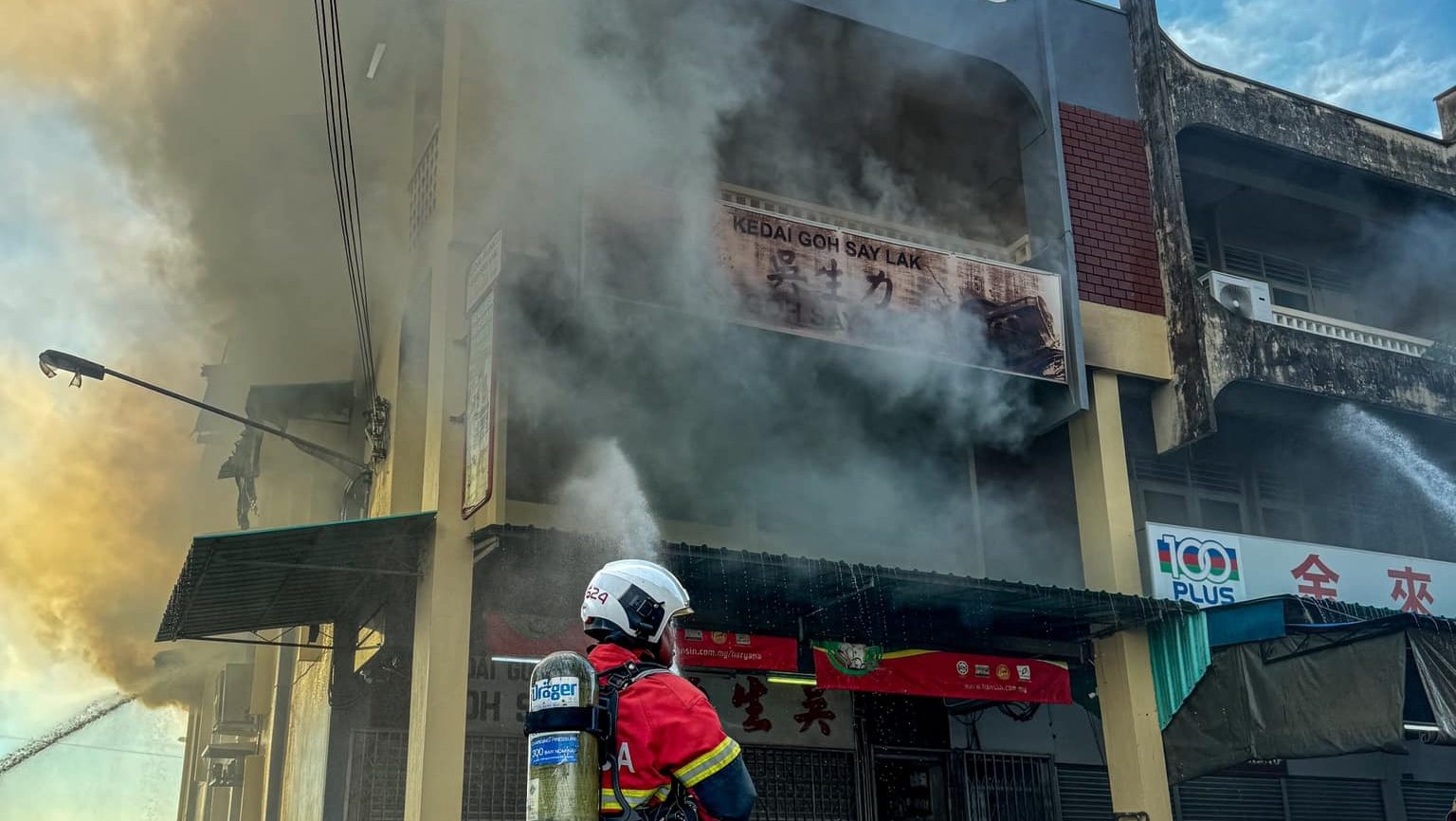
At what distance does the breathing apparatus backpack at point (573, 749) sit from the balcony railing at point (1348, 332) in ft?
33.6

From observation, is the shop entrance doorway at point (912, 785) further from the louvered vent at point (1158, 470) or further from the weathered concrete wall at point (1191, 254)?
the weathered concrete wall at point (1191, 254)

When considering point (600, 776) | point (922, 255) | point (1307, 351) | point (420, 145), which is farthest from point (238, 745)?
point (600, 776)

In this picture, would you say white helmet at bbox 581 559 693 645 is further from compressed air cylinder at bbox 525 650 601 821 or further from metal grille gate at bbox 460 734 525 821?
metal grille gate at bbox 460 734 525 821

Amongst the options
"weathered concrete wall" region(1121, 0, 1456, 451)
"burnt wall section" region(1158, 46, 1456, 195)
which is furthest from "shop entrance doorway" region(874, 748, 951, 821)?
"burnt wall section" region(1158, 46, 1456, 195)

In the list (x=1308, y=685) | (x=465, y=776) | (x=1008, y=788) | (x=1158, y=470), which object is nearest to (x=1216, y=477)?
(x=1158, y=470)

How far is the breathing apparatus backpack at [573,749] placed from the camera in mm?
2709

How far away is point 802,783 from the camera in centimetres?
1077

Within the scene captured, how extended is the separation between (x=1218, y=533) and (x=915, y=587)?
3.33 meters

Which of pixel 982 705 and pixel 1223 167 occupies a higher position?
pixel 1223 167

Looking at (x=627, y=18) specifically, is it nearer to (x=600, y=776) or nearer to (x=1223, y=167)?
(x=1223, y=167)

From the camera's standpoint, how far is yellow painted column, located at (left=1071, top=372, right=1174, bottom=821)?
32.4 ft

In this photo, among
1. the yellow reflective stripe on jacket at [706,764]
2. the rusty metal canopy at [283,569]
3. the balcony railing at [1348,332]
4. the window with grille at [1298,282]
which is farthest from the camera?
the window with grille at [1298,282]

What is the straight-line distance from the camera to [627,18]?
34.0 ft

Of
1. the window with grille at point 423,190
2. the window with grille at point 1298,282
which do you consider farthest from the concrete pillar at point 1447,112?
the window with grille at point 423,190
